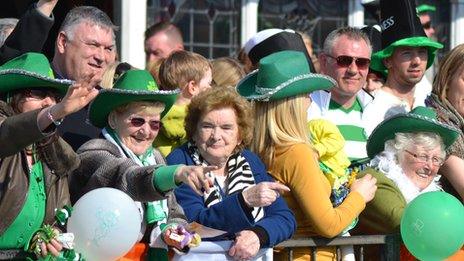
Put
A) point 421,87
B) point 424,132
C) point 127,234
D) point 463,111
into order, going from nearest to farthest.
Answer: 1. point 127,234
2. point 424,132
3. point 463,111
4. point 421,87

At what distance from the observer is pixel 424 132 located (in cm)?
678

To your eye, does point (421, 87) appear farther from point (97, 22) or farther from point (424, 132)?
point (97, 22)

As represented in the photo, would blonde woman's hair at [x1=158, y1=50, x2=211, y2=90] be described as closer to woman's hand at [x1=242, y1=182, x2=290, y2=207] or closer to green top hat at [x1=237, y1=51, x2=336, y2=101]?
green top hat at [x1=237, y1=51, x2=336, y2=101]

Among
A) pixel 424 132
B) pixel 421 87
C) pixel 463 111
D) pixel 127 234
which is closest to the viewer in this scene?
pixel 127 234

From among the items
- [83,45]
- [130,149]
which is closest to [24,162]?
[130,149]

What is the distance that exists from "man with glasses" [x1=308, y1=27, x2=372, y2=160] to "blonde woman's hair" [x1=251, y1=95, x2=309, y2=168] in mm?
907

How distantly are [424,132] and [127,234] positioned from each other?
6.61ft

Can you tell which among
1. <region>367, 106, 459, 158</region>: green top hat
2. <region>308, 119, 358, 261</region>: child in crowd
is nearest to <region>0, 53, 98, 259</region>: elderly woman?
<region>308, 119, 358, 261</region>: child in crowd

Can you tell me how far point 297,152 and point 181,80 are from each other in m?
1.11

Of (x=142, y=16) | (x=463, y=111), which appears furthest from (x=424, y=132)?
(x=142, y=16)

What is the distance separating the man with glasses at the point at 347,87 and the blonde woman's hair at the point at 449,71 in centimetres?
A: 47

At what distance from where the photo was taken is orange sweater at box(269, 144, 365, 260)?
6.27 m

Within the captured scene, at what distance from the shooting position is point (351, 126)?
7.48 metres

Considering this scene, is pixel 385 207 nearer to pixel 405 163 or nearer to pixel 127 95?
pixel 405 163
